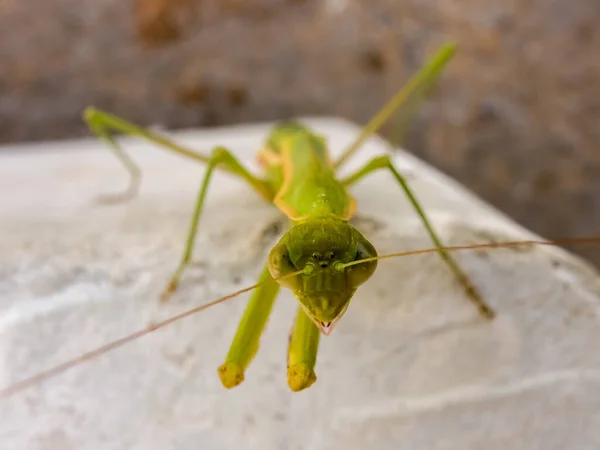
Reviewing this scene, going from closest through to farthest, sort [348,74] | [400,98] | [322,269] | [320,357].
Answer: [322,269]
[320,357]
[400,98]
[348,74]

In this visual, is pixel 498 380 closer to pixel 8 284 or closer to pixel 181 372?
pixel 181 372

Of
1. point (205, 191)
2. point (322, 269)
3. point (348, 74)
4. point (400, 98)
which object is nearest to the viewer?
point (322, 269)

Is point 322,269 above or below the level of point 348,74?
above

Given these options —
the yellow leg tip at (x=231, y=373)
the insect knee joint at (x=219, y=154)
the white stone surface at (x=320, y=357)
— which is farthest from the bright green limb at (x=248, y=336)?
the insect knee joint at (x=219, y=154)

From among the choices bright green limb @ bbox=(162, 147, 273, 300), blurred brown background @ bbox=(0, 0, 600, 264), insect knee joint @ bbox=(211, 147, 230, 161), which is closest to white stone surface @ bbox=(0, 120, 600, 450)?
bright green limb @ bbox=(162, 147, 273, 300)

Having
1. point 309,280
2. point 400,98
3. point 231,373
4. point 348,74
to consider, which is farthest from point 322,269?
point 348,74

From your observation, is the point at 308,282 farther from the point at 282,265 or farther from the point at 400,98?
the point at 400,98
